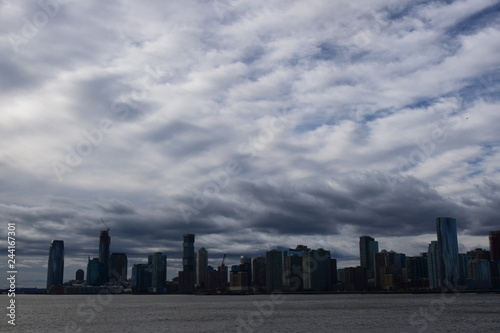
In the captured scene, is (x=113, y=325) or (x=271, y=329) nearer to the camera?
(x=271, y=329)

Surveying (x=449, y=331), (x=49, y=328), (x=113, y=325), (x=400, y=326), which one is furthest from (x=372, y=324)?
(x=49, y=328)

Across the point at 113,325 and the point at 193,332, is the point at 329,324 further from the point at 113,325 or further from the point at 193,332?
the point at 113,325

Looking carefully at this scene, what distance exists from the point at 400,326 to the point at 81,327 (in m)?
89.7

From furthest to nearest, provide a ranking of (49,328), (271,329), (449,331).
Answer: (49,328)
(271,329)
(449,331)

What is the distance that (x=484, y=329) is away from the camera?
129625 mm

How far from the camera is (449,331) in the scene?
127 m

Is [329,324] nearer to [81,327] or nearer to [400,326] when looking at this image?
[400,326]

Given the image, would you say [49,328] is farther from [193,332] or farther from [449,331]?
[449,331]

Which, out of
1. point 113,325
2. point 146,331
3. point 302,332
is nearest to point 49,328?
point 113,325

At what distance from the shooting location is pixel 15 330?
13775 cm

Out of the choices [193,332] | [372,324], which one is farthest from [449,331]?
[193,332]

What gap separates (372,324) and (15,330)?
99.6 meters

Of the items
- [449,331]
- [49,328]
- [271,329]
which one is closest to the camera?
[449,331]

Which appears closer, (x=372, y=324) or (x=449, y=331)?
(x=449, y=331)
